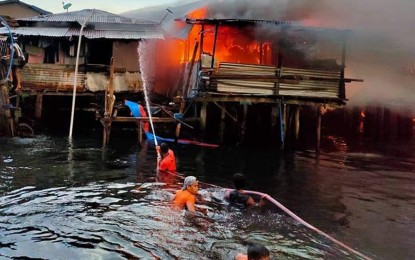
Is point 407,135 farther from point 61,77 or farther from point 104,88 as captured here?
point 61,77

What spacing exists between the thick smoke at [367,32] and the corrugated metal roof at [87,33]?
418cm

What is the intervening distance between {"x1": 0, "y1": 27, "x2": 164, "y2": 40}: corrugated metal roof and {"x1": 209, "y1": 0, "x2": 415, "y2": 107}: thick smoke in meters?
4.18

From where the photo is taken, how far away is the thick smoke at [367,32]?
63.9 ft

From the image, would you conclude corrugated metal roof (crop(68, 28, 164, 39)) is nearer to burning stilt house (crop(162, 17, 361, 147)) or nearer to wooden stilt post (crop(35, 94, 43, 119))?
burning stilt house (crop(162, 17, 361, 147))

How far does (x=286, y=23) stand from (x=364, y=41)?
16.0ft

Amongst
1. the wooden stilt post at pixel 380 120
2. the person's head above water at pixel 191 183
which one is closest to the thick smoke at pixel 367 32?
the wooden stilt post at pixel 380 120

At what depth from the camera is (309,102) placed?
2033 cm

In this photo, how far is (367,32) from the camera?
20531 millimetres

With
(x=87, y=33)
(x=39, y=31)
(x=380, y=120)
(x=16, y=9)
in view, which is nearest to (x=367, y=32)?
(x=380, y=120)

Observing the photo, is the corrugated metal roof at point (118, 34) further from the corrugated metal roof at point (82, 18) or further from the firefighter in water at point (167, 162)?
the firefighter in water at point (167, 162)

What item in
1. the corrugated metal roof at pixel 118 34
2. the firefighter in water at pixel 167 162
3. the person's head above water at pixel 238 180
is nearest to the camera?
the person's head above water at pixel 238 180

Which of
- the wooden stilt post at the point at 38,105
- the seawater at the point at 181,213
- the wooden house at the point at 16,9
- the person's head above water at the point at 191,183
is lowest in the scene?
the seawater at the point at 181,213

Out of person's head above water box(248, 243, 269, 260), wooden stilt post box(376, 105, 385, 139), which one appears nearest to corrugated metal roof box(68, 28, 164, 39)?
wooden stilt post box(376, 105, 385, 139)

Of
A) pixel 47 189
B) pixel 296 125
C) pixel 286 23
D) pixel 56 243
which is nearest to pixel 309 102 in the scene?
pixel 296 125
